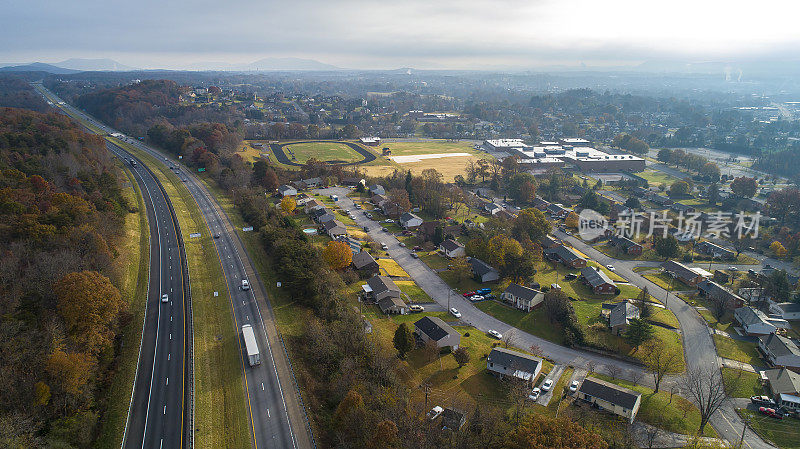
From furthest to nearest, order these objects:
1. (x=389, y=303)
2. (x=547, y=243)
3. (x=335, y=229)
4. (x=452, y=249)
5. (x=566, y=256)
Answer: (x=547, y=243) < (x=335, y=229) < (x=452, y=249) < (x=566, y=256) < (x=389, y=303)

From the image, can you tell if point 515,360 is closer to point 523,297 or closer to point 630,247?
point 523,297

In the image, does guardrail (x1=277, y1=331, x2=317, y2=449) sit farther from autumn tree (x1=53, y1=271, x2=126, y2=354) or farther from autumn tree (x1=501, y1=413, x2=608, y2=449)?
autumn tree (x1=53, y1=271, x2=126, y2=354)

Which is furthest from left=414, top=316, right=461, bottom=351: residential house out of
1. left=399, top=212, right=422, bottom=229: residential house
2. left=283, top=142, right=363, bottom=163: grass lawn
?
left=283, top=142, right=363, bottom=163: grass lawn

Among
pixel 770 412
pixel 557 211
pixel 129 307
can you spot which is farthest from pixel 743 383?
pixel 129 307

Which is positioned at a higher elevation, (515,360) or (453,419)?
(453,419)

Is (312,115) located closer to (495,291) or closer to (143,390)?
(495,291)

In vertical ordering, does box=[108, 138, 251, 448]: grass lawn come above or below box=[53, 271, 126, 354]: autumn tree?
below

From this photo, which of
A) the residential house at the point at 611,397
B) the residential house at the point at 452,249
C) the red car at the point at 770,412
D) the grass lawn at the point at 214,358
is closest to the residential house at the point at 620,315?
the residential house at the point at 611,397
